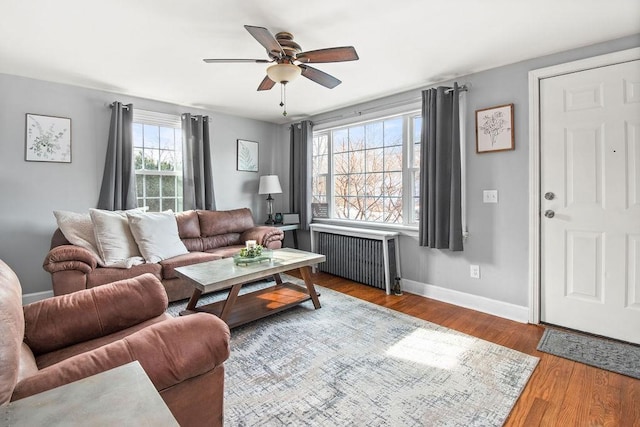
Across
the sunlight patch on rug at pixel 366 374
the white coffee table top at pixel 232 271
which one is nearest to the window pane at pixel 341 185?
the white coffee table top at pixel 232 271

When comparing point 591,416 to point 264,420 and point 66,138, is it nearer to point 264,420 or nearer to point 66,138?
point 264,420

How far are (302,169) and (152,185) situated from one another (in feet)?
6.50

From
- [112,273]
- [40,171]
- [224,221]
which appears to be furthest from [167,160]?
[112,273]

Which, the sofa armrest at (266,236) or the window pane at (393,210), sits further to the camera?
the sofa armrest at (266,236)

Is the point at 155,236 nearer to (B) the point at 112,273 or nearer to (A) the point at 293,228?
(B) the point at 112,273

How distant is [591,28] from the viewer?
2.14 metres

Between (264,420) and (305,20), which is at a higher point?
(305,20)

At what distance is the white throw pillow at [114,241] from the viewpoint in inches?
114

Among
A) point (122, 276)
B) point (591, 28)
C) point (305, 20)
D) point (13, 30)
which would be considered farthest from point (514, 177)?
point (13, 30)

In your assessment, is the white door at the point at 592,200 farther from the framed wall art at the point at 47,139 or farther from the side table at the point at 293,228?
the framed wall art at the point at 47,139

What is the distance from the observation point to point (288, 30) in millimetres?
2186

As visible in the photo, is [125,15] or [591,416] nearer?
[591,416]

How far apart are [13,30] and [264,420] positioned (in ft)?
10.0

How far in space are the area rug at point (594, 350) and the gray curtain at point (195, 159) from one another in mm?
3856
